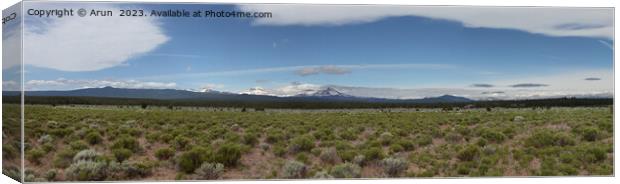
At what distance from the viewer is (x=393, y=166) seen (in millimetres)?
14883

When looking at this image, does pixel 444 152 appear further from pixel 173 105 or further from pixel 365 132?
pixel 173 105

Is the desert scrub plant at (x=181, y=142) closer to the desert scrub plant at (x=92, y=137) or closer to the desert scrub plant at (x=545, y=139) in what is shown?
the desert scrub plant at (x=92, y=137)

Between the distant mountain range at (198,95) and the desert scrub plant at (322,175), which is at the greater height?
the distant mountain range at (198,95)

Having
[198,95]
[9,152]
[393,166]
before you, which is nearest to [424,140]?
[393,166]

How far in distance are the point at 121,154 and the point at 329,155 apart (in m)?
3.60

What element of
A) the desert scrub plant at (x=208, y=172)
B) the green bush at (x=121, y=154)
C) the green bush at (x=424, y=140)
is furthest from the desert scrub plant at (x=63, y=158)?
the green bush at (x=424, y=140)

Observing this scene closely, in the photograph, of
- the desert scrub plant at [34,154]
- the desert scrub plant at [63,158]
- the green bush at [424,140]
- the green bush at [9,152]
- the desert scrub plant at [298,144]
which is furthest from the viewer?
the green bush at [424,140]

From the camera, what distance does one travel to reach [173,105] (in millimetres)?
14273

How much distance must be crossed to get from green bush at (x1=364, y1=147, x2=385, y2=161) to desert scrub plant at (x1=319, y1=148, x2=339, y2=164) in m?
0.54

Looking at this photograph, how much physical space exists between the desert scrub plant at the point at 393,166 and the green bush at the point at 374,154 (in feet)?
0.38

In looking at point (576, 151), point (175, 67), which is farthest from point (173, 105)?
point (576, 151)

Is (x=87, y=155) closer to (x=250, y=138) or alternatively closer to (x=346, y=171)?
(x=250, y=138)

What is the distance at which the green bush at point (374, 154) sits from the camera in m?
14.8

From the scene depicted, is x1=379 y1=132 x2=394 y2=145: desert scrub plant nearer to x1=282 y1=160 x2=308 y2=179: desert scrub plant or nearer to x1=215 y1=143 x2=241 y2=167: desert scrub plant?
x1=282 y1=160 x2=308 y2=179: desert scrub plant
